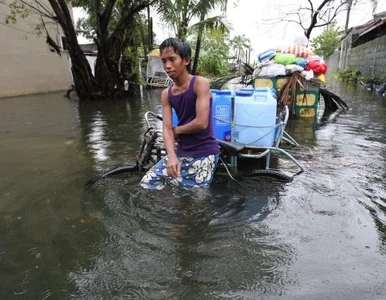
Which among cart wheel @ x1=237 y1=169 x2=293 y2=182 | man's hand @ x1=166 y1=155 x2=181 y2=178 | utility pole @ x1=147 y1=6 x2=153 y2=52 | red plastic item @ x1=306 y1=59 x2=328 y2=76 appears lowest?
cart wheel @ x1=237 y1=169 x2=293 y2=182

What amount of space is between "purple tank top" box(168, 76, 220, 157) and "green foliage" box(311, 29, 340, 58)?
38884 mm

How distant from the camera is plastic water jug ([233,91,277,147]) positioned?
14.1 feet

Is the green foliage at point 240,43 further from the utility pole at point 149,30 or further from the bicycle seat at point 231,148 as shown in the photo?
the bicycle seat at point 231,148

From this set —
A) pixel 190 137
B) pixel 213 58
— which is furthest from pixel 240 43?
pixel 190 137

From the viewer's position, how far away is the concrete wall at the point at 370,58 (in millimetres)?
17188

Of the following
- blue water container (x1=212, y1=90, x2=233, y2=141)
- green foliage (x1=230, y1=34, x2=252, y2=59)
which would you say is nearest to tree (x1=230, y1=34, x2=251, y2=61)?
green foliage (x1=230, y1=34, x2=252, y2=59)

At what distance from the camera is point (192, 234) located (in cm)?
304

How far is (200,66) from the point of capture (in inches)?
1038

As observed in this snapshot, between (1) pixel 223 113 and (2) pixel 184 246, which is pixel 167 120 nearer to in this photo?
(2) pixel 184 246

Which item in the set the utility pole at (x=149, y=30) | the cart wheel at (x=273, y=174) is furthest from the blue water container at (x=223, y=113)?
the utility pole at (x=149, y=30)

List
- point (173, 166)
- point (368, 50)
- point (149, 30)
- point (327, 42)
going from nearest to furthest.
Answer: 1. point (173, 166)
2. point (368, 50)
3. point (149, 30)
4. point (327, 42)

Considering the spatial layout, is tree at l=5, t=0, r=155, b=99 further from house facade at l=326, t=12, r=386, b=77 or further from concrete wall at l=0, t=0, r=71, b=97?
house facade at l=326, t=12, r=386, b=77

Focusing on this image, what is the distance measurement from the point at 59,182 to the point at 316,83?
6.76m

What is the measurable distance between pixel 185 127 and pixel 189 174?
0.47 metres
